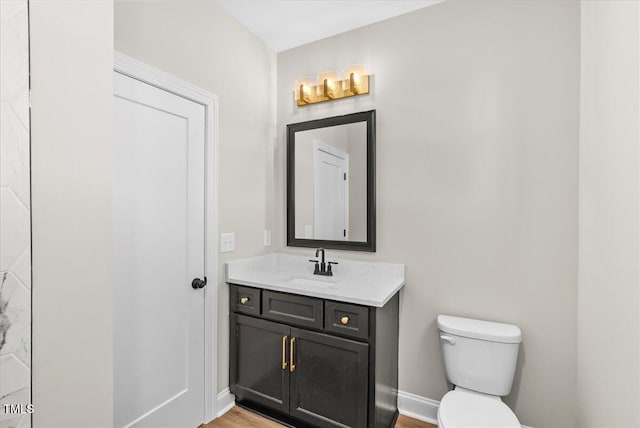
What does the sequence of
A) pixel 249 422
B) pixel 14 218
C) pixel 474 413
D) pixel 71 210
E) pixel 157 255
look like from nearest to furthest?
pixel 14 218 → pixel 71 210 → pixel 474 413 → pixel 157 255 → pixel 249 422

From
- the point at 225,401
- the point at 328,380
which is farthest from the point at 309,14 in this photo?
the point at 225,401

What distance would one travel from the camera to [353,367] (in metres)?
1.68

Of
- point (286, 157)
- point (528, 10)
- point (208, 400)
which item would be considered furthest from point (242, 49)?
point (208, 400)

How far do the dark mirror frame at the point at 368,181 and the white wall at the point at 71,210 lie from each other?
1508 millimetres

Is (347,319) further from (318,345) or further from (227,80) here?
(227,80)

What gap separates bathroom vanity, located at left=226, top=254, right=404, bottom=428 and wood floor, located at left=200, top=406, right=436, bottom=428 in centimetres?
5

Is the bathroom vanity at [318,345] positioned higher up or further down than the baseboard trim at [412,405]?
higher up

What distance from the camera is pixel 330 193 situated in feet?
7.64

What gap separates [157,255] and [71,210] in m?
0.83

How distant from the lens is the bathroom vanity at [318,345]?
1.67 metres

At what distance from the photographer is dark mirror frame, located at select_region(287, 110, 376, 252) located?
85.4 inches

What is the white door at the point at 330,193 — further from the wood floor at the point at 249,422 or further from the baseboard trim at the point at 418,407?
the wood floor at the point at 249,422

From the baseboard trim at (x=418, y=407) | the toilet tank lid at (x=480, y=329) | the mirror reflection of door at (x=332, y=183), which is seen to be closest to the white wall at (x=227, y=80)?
the mirror reflection of door at (x=332, y=183)

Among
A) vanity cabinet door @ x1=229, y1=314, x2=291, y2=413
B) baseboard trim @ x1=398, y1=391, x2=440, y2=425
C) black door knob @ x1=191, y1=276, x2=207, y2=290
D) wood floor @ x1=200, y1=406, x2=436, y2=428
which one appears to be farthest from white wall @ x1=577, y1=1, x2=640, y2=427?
black door knob @ x1=191, y1=276, x2=207, y2=290
